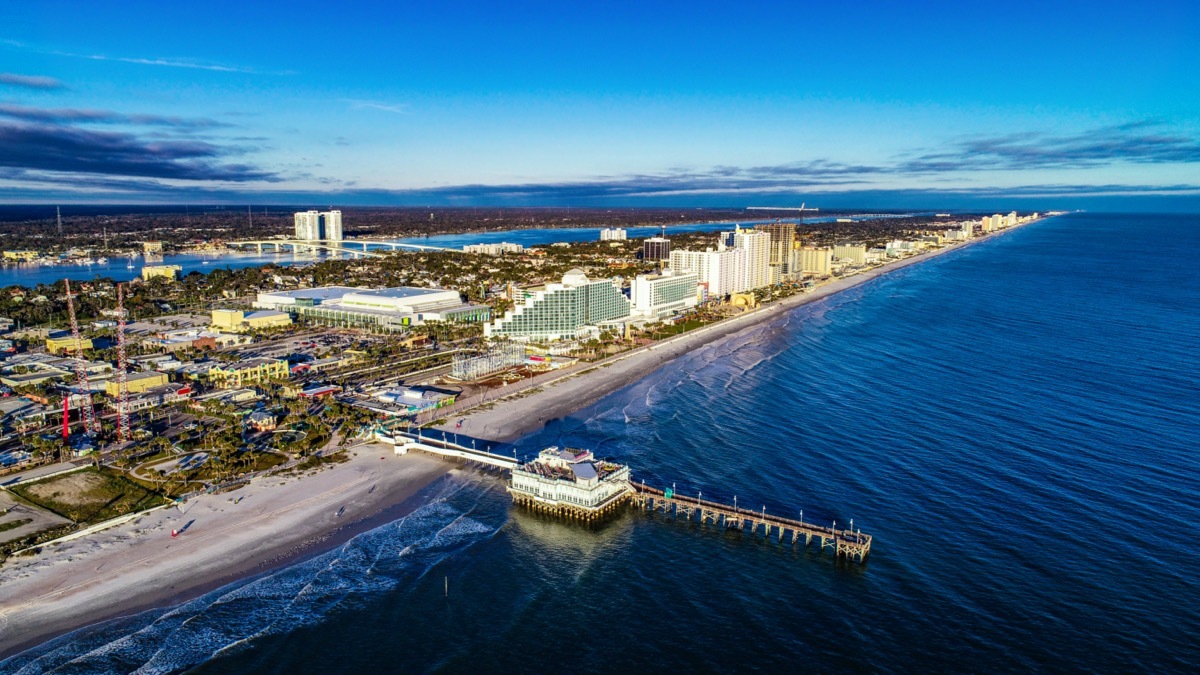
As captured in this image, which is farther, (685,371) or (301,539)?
(685,371)

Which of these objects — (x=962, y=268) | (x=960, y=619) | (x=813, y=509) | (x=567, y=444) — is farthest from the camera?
(x=962, y=268)

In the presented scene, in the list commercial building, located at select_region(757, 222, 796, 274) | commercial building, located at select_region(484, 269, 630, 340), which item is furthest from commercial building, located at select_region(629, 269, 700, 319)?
commercial building, located at select_region(757, 222, 796, 274)

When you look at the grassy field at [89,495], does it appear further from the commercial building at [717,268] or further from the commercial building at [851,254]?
the commercial building at [851,254]

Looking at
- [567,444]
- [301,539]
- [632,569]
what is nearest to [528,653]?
[632,569]

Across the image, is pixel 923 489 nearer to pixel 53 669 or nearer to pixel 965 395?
pixel 965 395

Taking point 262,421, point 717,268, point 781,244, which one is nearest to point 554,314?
point 262,421

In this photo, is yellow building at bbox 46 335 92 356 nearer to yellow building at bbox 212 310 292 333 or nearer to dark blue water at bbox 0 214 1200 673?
yellow building at bbox 212 310 292 333
